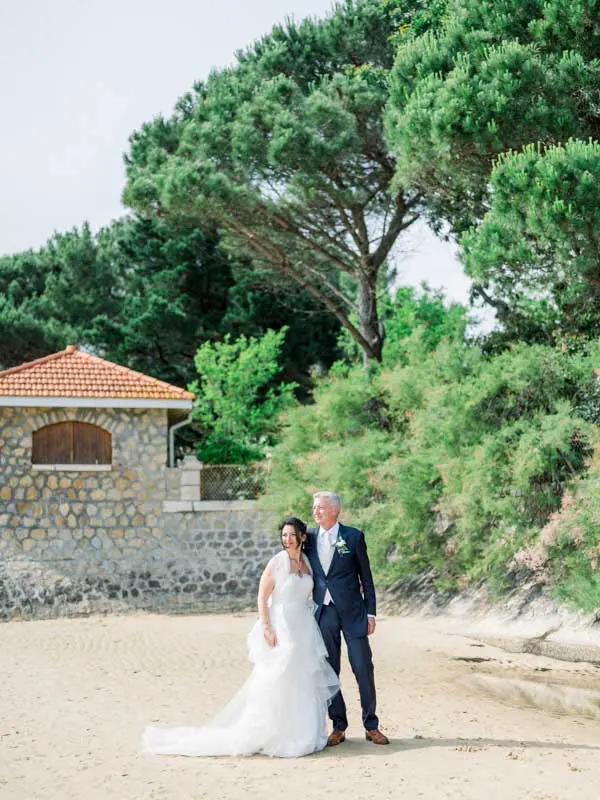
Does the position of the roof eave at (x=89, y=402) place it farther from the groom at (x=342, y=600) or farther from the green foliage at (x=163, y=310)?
the groom at (x=342, y=600)

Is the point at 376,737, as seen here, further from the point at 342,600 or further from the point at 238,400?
the point at 238,400

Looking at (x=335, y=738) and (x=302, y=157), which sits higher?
(x=302, y=157)

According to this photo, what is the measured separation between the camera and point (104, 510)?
2081 centimetres

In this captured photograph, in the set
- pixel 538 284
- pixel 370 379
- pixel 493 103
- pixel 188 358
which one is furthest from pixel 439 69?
pixel 188 358

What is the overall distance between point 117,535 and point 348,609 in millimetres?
→ 13918

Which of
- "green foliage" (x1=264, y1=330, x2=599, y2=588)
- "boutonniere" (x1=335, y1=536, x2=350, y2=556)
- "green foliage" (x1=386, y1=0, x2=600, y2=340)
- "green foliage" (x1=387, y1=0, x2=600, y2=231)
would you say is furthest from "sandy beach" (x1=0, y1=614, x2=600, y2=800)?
"green foliage" (x1=387, y1=0, x2=600, y2=231)

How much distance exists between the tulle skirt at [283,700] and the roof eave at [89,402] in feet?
43.7

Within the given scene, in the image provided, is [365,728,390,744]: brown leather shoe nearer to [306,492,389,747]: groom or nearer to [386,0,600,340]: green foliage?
[306,492,389,747]: groom

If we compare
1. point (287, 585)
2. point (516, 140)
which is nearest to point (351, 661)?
point (287, 585)

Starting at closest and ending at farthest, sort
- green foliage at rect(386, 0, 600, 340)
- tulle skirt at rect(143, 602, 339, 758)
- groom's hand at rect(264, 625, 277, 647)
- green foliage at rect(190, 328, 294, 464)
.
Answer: tulle skirt at rect(143, 602, 339, 758), groom's hand at rect(264, 625, 277, 647), green foliage at rect(386, 0, 600, 340), green foliage at rect(190, 328, 294, 464)

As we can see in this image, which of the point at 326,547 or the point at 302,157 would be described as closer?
the point at 326,547

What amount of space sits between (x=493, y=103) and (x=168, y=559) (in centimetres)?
1108

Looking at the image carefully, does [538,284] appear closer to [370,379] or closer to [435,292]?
[370,379]

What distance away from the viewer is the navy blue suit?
7.63m
